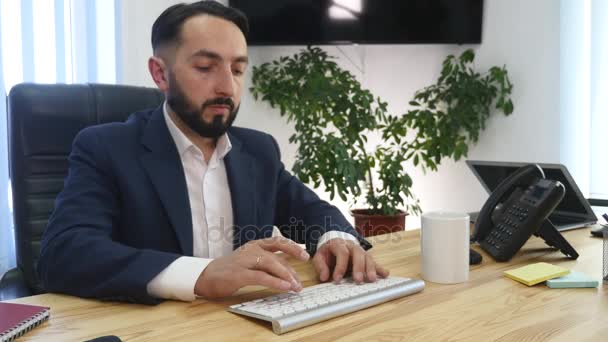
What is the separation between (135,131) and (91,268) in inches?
17.3

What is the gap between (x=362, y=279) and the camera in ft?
3.33

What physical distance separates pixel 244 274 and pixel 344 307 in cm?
17

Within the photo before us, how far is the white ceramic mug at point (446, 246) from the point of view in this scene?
1.03 m

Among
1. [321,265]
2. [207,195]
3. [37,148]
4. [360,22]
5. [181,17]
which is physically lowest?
[321,265]

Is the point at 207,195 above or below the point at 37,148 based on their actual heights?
below

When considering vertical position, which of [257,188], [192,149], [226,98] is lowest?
[257,188]

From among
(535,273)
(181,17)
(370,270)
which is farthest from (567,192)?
(181,17)

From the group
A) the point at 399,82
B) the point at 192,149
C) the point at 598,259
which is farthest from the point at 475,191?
the point at 192,149

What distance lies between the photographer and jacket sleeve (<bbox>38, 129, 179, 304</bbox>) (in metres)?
0.93

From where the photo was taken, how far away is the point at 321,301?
34.6 inches

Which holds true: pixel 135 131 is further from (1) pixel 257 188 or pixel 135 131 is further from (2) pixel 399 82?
(2) pixel 399 82

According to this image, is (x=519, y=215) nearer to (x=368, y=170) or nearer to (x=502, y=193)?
(x=502, y=193)

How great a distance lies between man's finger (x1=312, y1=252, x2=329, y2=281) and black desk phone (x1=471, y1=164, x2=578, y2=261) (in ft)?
1.31

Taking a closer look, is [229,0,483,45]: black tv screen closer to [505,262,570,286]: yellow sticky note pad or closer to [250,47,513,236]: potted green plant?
[250,47,513,236]: potted green plant
